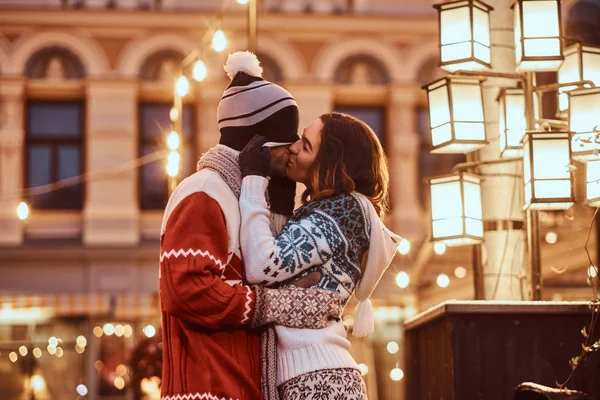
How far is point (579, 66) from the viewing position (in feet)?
19.4

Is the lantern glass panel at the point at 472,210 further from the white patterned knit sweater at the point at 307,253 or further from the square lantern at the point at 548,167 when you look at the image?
the white patterned knit sweater at the point at 307,253

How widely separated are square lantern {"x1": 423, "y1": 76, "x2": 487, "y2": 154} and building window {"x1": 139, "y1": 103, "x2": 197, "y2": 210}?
12.0 m

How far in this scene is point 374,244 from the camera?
12.8 ft

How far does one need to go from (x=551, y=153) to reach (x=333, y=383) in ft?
7.02

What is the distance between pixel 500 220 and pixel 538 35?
3.56 feet

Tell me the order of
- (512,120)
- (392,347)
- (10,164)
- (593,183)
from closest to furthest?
(593,183) < (512,120) < (392,347) < (10,164)

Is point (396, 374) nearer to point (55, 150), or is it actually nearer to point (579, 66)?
point (55, 150)

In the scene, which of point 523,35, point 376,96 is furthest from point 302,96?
point 523,35

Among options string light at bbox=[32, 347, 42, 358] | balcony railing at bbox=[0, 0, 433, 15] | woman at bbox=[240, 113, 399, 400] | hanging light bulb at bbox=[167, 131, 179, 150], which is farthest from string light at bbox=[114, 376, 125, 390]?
woman at bbox=[240, 113, 399, 400]

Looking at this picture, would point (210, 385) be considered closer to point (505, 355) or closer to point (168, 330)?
point (168, 330)

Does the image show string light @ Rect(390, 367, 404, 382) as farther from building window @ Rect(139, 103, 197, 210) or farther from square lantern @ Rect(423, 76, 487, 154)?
square lantern @ Rect(423, 76, 487, 154)

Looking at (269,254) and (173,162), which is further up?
(173,162)

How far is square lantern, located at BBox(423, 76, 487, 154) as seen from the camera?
5957mm

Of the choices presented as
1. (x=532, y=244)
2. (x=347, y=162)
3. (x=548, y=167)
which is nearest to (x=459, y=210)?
(x=532, y=244)
